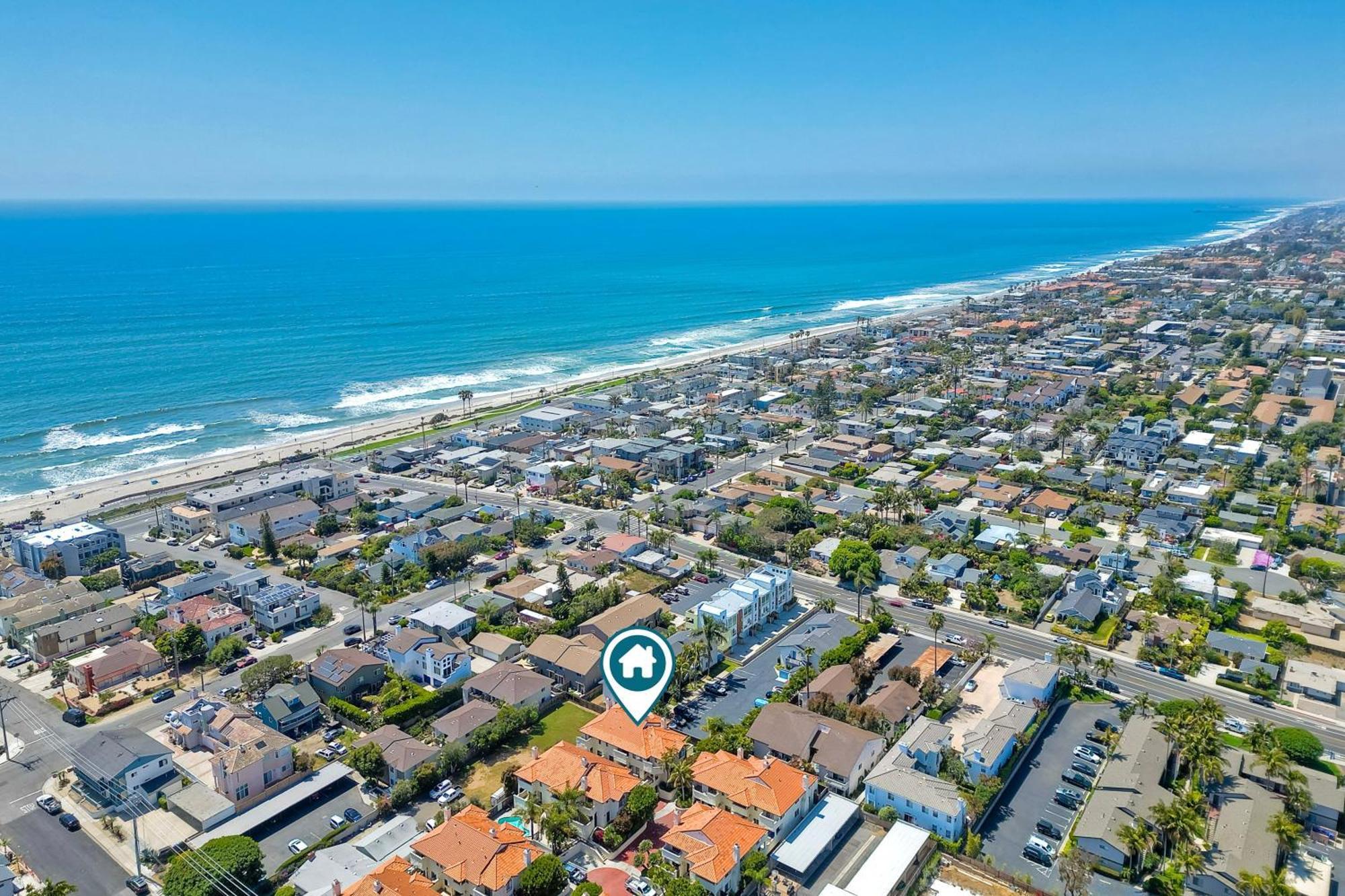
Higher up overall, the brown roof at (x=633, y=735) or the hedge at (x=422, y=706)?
the brown roof at (x=633, y=735)

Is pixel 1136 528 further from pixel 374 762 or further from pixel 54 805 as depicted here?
pixel 54 805

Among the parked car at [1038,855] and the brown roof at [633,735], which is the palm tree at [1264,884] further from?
the brown roof at [633,735]

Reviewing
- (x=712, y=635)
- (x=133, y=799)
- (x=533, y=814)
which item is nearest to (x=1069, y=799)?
(x=712, y=635)

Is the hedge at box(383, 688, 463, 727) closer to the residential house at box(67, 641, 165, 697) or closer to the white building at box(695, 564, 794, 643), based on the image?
the white building at box(695, 564, 794, 643)

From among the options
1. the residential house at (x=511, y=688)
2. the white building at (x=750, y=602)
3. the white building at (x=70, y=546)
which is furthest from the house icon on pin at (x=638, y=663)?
the white building at (x=70, y=546)

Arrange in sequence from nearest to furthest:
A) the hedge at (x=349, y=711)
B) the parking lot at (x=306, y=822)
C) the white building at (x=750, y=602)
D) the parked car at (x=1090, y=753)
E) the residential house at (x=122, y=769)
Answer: the parking lot at (x=306, y=822) → the residential house at (x=122, y=769) → the parked car at (x=1090, y=753) → the hedge at (x=349, y=711) → the white building at (x=750, y=602)

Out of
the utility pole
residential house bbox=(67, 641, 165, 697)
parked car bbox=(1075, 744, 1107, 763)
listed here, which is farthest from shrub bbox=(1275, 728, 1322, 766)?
the utility pole

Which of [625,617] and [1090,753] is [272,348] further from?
[1090,753]
